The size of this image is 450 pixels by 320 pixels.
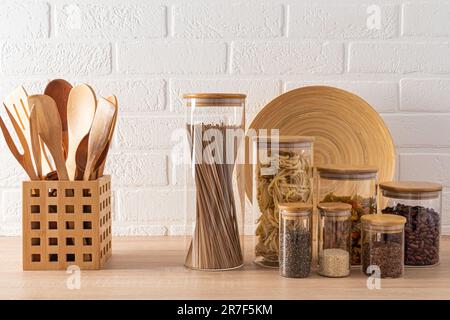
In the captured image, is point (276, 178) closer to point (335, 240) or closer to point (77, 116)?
point (335, 240)

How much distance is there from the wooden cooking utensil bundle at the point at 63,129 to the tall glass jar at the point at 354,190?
1.41 feet

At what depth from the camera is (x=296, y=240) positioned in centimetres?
108

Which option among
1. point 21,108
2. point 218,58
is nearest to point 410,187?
point 218,58

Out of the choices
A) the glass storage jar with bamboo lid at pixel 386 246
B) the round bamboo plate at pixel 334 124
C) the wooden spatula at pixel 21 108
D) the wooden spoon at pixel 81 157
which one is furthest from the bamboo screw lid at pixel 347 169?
the wooden spatula at pixel 21 108

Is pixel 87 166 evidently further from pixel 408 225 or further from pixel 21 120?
pixel 408 225

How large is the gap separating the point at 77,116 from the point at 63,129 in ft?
0.18

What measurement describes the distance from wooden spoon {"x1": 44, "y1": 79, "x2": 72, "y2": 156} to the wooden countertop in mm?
266

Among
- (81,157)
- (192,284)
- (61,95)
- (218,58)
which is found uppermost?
(218,58)

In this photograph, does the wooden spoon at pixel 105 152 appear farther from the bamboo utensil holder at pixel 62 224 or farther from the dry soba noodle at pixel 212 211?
the dry soba noodle at pixel 212 211

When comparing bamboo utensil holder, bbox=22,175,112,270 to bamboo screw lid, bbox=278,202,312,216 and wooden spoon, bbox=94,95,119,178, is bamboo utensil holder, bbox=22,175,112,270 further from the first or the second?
bamboo screw lid, bbox=278,202,312,216

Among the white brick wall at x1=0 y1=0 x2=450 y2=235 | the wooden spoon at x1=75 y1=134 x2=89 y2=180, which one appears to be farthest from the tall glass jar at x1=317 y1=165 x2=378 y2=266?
the wooden spoon at x1=75 y1=134 x2=89 y2=180

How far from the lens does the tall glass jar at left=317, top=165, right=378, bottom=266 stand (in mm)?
1153

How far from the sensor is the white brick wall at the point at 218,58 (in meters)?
1.45
